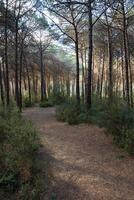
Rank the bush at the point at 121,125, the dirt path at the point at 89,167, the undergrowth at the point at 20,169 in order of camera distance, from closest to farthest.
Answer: the undergrowth at the point at 20,169, the dirt path at the point at 89,167, the bush at the point at 121,125

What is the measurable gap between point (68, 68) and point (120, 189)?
39896mm

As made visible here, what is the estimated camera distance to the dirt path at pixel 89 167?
6254 millimetres

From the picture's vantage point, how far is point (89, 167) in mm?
7621

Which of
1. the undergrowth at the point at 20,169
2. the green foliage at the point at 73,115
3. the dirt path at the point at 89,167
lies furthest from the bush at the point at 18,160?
the green foliage at the point at 73,115

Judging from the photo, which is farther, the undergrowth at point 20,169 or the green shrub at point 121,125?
the green shrub at point 121,125

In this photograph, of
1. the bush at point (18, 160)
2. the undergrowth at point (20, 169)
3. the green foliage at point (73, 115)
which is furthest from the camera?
the green foliage at point (73, 115)

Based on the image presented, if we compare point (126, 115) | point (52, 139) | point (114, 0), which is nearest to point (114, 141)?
point (126, 115)

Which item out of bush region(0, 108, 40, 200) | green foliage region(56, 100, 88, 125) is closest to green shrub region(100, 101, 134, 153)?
bush region(0, 108, 40, 200)

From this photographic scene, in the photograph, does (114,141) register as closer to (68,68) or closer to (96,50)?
(96,50)

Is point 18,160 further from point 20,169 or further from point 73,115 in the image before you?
point 73,115

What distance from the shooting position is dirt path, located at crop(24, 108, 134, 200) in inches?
246

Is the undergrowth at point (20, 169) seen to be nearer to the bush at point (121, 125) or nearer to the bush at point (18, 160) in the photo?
the bush at point (18, 160)

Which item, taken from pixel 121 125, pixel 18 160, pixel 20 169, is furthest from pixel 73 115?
pixel 20 169

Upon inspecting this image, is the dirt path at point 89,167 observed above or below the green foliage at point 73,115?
below
